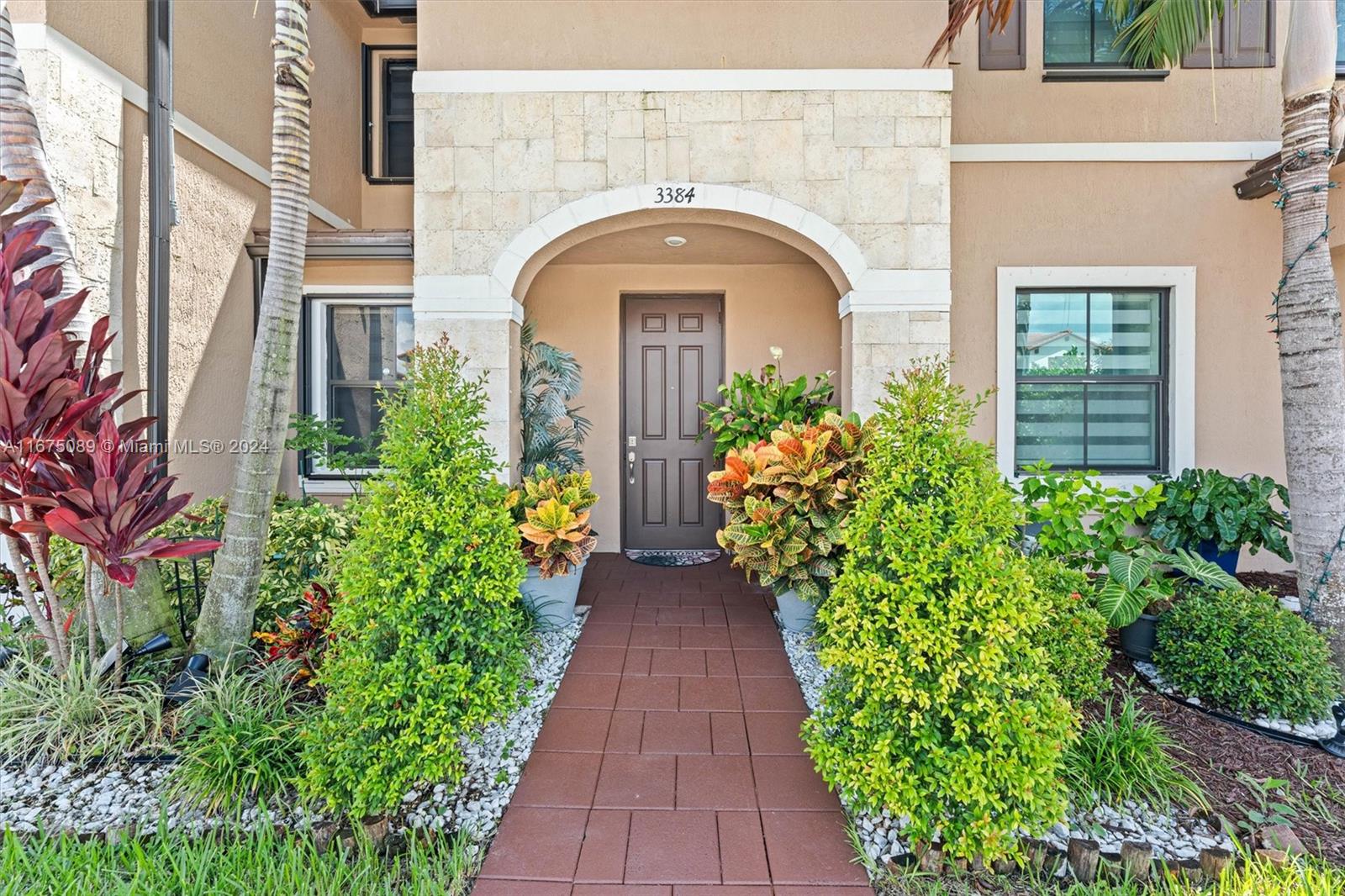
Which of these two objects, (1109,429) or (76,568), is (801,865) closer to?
(76,568)

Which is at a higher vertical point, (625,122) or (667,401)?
(625,122)

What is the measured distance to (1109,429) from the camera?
17.9 ft

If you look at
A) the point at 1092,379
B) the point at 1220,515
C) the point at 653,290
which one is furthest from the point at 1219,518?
the point at 653,290

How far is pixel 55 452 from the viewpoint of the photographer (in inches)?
107

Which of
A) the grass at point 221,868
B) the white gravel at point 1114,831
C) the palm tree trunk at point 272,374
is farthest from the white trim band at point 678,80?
the grass at point 221,868

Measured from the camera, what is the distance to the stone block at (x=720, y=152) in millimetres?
4578

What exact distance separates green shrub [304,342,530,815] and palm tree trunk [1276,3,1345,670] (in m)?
4.15

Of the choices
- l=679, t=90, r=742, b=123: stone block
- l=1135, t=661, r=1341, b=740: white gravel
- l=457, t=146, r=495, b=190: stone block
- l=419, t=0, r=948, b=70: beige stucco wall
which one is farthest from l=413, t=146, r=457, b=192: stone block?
l=1135, t=661, r=1341, b=740: white gravel

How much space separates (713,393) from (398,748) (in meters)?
4.71

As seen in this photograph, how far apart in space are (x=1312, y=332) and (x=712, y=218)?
3.60m

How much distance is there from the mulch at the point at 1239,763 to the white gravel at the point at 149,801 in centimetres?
289

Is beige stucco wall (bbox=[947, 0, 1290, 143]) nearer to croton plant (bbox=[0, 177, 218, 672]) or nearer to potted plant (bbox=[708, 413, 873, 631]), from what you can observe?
potted plant (bbox=[708, 413, 873, 631])

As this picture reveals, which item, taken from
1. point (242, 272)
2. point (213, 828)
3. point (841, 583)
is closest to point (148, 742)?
point (213, 828)

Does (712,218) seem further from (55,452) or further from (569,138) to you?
(55,452)
